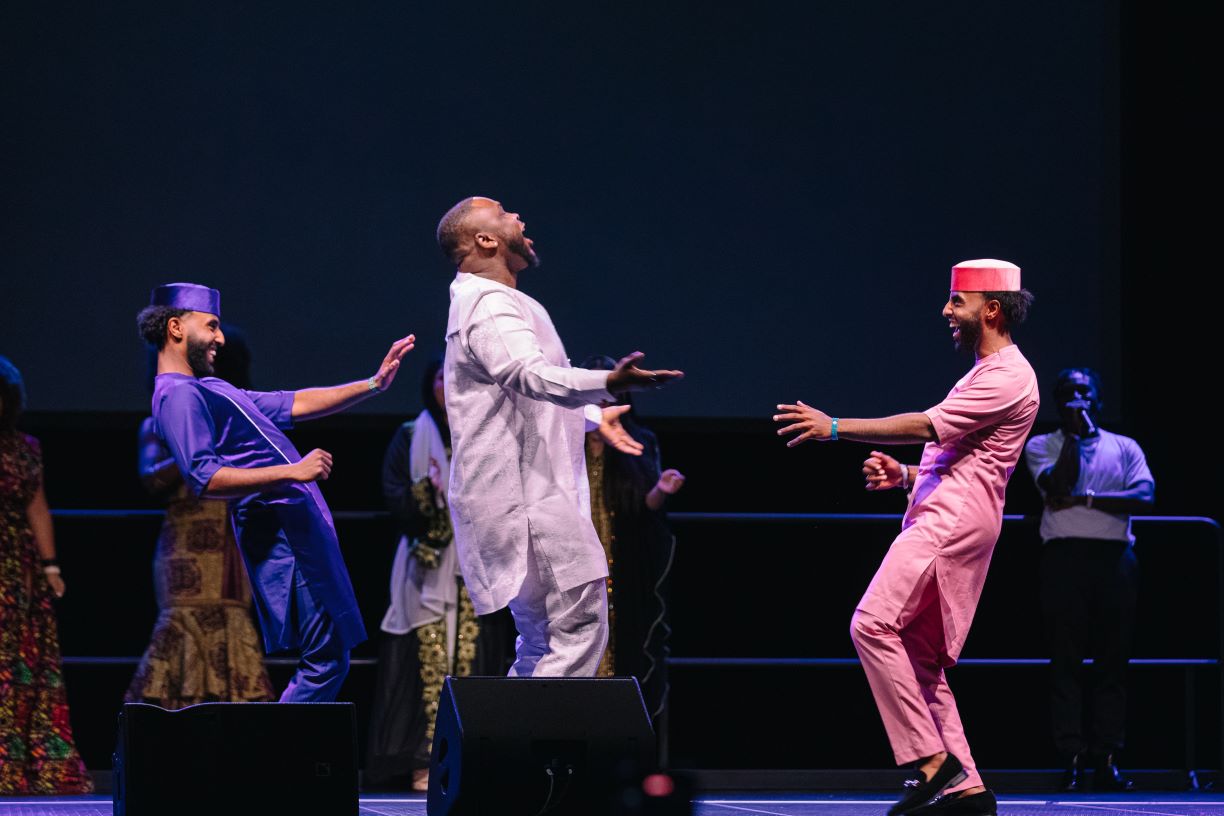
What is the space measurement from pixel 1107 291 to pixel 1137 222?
0.35 meters

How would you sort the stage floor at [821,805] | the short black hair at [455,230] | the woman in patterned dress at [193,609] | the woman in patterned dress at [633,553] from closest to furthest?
1. the short black hair at [455,230]
2. the stage floor at [821,805]
3. the woman in patterned dress at [193,609]
4. the woman in patterned dress at [633,553]

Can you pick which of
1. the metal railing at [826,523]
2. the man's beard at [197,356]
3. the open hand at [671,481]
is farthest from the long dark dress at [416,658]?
the man's beard at [197,356]

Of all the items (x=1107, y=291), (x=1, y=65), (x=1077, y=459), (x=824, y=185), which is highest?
(x=1, y=65)

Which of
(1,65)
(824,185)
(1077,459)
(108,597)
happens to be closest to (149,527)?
(108,597)

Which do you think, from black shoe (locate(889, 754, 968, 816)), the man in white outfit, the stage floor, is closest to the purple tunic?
the man in white outfit

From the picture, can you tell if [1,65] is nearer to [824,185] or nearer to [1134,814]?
[824,185]

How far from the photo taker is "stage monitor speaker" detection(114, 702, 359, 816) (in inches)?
120

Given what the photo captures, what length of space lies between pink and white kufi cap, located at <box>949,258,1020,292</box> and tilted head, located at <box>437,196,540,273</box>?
1106mm

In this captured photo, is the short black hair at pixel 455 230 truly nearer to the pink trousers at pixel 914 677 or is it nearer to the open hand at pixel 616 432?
the open hand at pixel 616 432

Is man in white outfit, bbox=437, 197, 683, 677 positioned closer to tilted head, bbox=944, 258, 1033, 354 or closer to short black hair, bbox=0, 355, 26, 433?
tilted head, bbox=944, 258, 1033, 354

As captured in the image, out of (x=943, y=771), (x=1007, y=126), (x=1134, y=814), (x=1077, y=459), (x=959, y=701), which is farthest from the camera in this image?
(x=959, y=701)

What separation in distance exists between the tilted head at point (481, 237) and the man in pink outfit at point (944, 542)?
0.72m

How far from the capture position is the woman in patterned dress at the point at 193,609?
5.11 meters

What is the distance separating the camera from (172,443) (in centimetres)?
395
